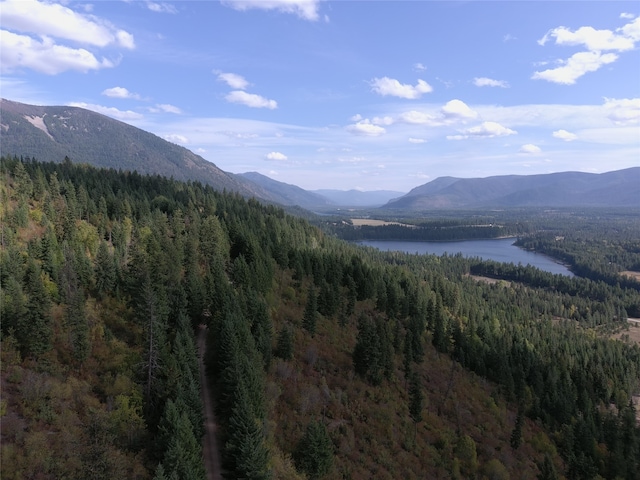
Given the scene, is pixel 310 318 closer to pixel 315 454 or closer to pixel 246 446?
pixel 315 454

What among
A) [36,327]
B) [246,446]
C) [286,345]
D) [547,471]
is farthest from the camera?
[547,471]

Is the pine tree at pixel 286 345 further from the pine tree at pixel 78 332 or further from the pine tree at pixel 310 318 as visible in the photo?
the pine tree at pixel 78 332

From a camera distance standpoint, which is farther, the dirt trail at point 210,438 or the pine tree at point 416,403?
the pine tree at point 416,403

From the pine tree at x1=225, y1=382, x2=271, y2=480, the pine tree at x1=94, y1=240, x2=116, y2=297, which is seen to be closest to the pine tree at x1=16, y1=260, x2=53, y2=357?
the pine tree at x1=94, y1=240, x2=116, y2=297

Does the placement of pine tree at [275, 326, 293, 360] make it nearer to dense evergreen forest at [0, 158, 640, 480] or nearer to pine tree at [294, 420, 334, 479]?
dense evergreen forest at [0, 158, 640, 480]

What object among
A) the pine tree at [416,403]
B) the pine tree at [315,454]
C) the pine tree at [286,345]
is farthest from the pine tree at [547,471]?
the pine tree at [286,345]

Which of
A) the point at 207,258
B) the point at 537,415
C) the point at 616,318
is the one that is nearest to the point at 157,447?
the point at 207,258

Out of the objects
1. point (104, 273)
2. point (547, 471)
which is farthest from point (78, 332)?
point (547, 471)

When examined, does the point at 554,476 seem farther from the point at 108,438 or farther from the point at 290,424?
the point at 108,438
